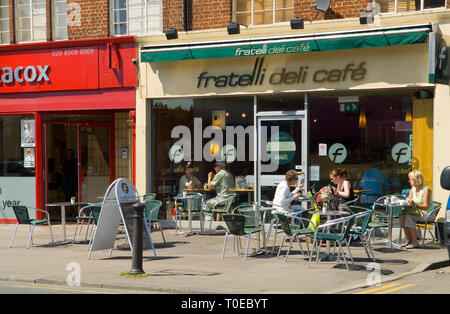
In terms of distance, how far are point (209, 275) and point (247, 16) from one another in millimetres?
7874

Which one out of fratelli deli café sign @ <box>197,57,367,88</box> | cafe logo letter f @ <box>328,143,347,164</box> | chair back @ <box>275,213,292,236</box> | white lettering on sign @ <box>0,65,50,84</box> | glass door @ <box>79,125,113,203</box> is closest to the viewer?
chair back @ <box>275,213,292,236</box>

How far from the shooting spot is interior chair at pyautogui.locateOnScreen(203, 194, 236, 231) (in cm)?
1485

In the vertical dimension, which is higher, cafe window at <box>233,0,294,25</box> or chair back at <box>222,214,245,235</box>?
cafe window at <box>233,0,294,25</box>

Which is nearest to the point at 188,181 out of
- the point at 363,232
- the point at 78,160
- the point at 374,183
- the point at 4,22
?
the point at 78,160

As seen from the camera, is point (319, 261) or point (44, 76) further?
point (44, 76)

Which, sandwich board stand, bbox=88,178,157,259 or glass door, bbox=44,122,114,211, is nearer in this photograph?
sandwich board stand, bbox=88,178,157,259

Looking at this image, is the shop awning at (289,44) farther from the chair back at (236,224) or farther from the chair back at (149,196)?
the chair back at (236,224)

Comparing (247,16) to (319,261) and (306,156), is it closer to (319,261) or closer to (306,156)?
(306,156)

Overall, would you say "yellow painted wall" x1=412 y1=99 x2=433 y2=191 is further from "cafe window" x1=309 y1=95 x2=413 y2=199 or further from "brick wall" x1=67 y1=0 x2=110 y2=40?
"brick wall" x1=67 y1=0 x2=110 y2=40

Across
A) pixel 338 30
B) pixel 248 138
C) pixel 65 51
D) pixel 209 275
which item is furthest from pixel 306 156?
pixel 65 51

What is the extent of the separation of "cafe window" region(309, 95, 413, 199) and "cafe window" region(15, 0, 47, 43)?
311 inches

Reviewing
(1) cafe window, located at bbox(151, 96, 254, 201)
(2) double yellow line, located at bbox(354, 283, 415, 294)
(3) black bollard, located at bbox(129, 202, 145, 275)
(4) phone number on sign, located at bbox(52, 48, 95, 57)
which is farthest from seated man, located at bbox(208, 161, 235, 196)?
(2) double yellow line, located at bbox(354, 283, 415, 294)

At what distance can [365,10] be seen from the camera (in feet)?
47.6
